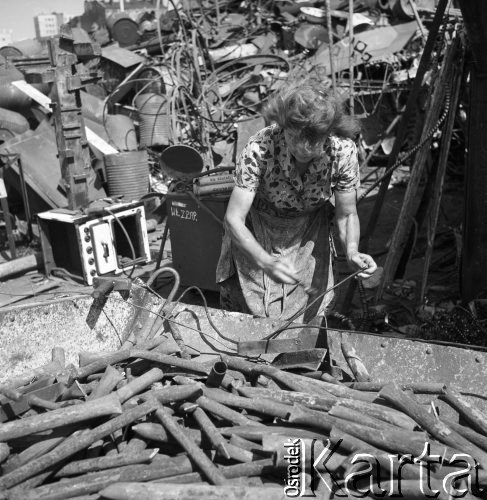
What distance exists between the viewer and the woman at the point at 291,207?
3320 mm

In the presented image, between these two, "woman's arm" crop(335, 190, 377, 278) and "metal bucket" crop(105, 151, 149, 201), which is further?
"metal bucket" crop(105, 151, 149, 201)

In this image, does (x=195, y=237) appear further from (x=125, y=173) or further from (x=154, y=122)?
(x=154, y=122)

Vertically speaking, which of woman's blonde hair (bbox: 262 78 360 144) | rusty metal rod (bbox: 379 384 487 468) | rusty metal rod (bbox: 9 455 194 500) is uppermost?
A: woman's blonde hair (bbox: 262 78 360 144)

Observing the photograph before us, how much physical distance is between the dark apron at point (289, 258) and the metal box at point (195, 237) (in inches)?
42.1

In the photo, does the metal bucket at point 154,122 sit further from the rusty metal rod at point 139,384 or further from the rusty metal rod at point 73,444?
the rusty metal rod at point 73,444

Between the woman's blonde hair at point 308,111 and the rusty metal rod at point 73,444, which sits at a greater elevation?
the woman's blonde hair at point 308,111

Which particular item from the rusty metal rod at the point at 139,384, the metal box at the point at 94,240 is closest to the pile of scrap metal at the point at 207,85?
the metal box at the point at 94,240

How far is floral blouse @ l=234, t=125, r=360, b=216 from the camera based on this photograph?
3617 millimetres

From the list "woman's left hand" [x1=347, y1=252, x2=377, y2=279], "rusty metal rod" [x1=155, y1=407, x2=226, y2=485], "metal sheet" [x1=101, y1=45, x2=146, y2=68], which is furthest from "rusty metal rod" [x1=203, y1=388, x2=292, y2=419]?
"metal sheet" [x1=101, y1=45, x2=146, y2=68]

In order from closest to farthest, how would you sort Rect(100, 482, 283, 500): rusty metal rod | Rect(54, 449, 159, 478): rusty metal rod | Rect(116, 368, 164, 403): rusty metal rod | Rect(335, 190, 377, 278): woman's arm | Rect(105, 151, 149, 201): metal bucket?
Rect(100, 482, 283, 500): rusty metal rod → Rect(54, 449, 159, 478): rusty metal rod → Rect(116, 368, 164, 403): rusty metal rod → Rect(335, 190, 377, 278): woman's arm → Rect(105, 151, 149, 201): metal bucket

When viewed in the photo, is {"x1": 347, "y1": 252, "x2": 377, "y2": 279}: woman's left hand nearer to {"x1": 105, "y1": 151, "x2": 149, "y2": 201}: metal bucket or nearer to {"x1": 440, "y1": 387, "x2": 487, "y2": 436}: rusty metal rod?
{"x1": 440, "y1": 387, "x2": 487, "y2": 436}: rusty metal rod

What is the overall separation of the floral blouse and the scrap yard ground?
0.61 meters

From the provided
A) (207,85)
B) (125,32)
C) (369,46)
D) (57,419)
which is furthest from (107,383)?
(125,32)

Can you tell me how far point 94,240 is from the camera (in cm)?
589
